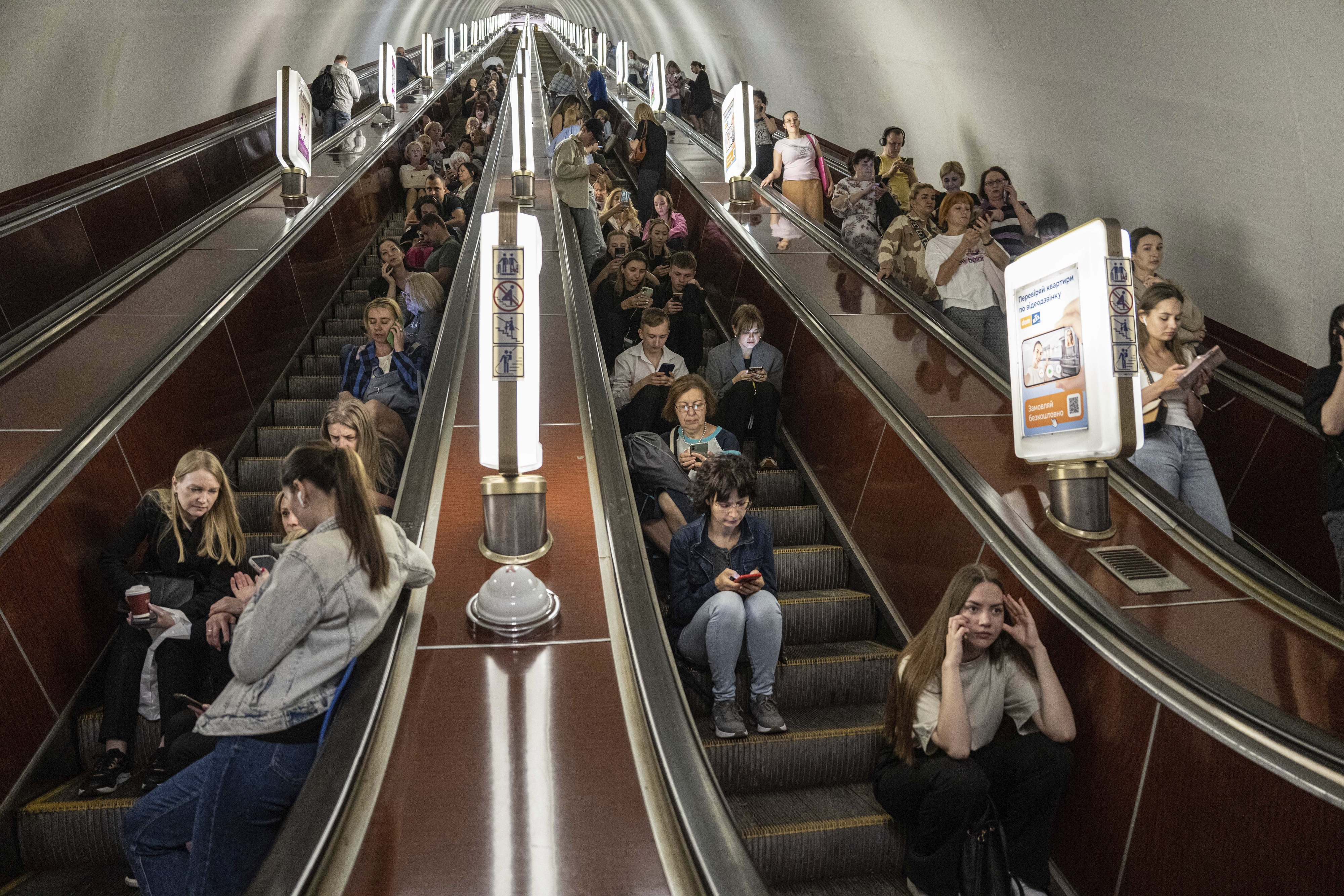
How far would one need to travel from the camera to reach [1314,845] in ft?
7.29

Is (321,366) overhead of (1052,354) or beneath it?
beneath

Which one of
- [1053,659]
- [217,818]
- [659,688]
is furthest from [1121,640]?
[217,818]

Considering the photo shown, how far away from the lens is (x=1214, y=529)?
3.47 m

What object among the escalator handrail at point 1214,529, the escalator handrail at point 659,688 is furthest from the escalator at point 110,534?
the escalator handrail at point 1214,529

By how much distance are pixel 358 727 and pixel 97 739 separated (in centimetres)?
146

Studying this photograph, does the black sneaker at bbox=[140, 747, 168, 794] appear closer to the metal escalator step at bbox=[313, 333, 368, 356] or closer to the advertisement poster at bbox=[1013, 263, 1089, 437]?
the advertisement poster at bbox=[1013, 263, 1089, 437]

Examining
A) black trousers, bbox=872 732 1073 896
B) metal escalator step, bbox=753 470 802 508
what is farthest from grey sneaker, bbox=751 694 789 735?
metal escalator step, bbox=753 470 802 508

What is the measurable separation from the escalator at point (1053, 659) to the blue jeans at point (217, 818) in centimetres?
122

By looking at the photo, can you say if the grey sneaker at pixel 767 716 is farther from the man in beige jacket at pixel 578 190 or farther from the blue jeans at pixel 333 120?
the blue jeans at pixel 333 120

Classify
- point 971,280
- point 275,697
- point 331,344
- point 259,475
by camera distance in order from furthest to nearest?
1. point 331,344
2. point 971,280
3. point 259,475
4. point 275,697

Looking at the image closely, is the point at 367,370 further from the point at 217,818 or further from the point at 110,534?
the point at 217,818

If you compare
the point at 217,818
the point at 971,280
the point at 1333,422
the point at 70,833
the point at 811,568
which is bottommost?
the point at 70,833

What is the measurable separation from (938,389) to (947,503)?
1.08m

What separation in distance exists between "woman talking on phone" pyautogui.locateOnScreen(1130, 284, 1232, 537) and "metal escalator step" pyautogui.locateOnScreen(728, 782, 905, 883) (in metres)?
1.83
